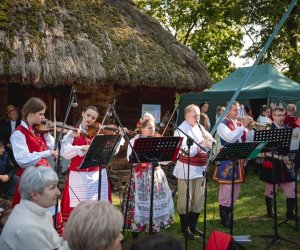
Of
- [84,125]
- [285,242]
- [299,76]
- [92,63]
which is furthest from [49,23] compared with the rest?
[299,76]

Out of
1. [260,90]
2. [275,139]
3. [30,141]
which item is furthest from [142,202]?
[260,90]

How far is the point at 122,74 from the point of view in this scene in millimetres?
8805

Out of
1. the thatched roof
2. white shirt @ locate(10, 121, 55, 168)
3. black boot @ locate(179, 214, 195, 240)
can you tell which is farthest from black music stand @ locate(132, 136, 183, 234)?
the thatched roof

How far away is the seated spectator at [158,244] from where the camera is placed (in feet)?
6.55

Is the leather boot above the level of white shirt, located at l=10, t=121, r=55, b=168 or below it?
below

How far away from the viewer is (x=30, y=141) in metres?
4.52

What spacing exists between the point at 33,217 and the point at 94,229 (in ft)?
2.98

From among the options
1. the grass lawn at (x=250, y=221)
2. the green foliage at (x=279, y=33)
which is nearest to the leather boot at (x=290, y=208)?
the grass lawn at (x=250, y=221)

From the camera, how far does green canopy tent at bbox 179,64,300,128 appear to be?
41.0 feet

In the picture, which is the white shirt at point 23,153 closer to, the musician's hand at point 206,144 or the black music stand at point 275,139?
the musician's hand at point 206,144

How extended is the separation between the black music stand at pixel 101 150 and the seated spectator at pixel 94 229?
1.93 meters

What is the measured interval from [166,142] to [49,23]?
5520 millimetres

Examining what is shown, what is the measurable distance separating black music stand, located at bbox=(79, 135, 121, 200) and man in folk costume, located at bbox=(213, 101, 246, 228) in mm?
1911

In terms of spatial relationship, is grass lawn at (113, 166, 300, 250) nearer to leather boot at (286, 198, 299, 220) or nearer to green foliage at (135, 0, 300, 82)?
leather boot at (286, 198, 299, 220)
